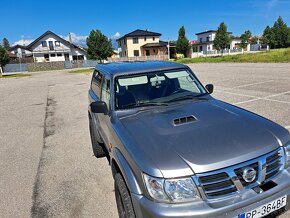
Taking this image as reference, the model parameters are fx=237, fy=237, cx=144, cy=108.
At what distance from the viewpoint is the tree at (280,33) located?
186 ft

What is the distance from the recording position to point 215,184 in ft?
6.38

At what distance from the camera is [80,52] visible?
2389 inches

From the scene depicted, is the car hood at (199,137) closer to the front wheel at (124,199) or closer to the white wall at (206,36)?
the front wheel at (124,199)

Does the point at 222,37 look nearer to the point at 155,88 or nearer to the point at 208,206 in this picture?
the point at 155,88

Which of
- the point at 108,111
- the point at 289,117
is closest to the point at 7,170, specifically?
the point at 108,111

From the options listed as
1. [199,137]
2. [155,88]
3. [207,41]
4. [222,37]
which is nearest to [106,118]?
[155,88]

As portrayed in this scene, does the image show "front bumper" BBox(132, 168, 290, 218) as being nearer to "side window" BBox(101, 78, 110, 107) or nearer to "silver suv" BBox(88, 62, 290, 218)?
"silver suv" BBox(88, 62, 290, 218)

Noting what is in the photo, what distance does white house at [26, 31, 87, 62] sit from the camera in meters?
54.5

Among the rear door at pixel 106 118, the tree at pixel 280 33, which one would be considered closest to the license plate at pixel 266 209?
the rear door at pixel 106 118

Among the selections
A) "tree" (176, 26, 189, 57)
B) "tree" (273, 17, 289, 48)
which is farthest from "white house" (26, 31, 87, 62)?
"tree" (273, 17, 289, 48)

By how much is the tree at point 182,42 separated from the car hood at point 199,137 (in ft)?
184

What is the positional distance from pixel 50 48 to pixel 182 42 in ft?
102

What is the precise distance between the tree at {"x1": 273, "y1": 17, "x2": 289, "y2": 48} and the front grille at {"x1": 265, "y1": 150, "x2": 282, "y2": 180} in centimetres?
6542

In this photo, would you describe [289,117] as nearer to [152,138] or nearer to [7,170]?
[152,138]
